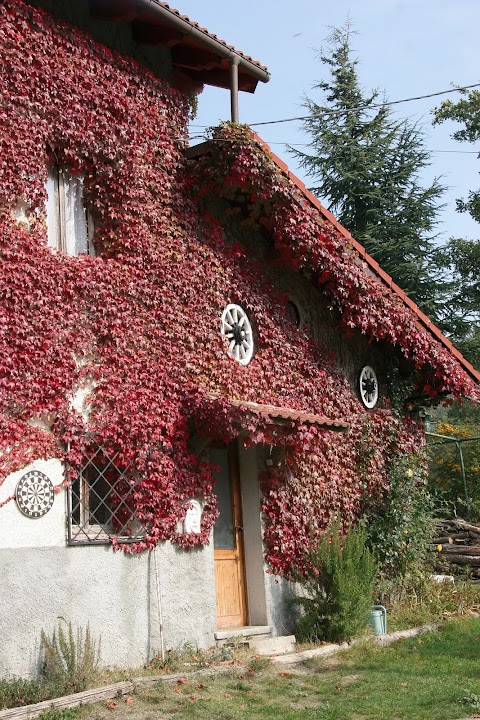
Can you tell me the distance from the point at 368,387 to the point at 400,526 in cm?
234

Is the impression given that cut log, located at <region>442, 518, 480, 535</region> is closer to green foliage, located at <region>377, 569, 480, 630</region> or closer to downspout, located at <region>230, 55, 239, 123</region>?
green foliage, located at <region>377, 569, 480, 630</region>

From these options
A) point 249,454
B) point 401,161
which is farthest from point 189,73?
point 401,161

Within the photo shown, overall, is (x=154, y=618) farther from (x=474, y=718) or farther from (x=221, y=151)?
(x=221, y=151)

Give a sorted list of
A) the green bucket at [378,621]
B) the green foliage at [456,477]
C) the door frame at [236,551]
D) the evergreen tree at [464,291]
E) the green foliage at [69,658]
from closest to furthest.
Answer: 1. the green foliage at [69,658]
2. the door frame at [236,551]
3. the green bucket at [378,621]
4. the green foliage at [456,477]
5. the evergreen tree at [464,291]

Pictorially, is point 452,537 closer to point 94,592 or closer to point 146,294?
point 146,294

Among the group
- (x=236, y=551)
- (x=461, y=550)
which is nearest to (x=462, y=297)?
(x=461, y=550)

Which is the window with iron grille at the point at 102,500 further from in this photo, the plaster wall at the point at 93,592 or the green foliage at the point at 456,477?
the green foliage at the point at 456,477

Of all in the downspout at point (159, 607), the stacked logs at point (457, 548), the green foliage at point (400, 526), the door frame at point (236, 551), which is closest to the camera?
the downspout at point (159, 607)

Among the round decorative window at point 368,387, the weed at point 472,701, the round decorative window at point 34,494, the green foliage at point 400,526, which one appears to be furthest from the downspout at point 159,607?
the round decorative window at point 368,387

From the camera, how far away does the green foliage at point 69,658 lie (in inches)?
306

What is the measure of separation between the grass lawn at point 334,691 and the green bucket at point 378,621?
75 centimetres

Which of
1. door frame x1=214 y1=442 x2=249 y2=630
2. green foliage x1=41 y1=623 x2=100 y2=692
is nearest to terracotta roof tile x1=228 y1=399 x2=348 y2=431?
door frame x1=214 y1=442 x2=249 y2=630

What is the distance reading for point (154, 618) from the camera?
29.7 ft

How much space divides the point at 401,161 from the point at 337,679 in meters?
20.8
